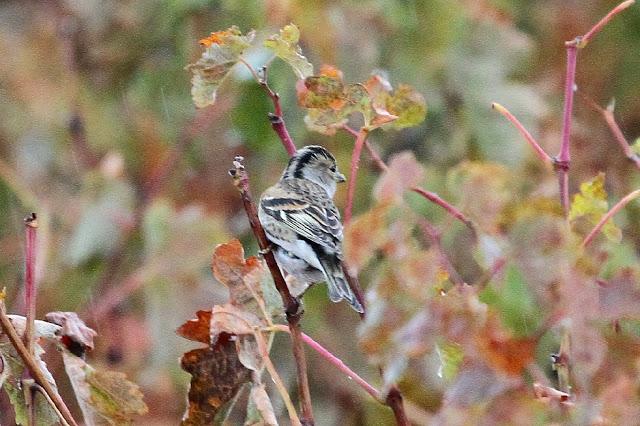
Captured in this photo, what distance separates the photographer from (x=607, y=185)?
563 centimetres

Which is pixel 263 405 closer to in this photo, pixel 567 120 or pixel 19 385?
pixel 19 385

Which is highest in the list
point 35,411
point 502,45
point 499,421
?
point 502,45

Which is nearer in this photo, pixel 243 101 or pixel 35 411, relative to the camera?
pixel 35 411

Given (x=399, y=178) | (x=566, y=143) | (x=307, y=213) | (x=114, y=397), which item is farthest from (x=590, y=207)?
(x=307, y=213)

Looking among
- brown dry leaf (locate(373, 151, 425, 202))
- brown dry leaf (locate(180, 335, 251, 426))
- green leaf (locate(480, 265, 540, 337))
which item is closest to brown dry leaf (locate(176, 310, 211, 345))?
brown dry leaf (locate(180, 335, 251, 426))

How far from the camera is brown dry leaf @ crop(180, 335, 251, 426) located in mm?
1514

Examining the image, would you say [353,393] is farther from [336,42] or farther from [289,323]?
[289,323]

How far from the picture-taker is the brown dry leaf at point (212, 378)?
151cm

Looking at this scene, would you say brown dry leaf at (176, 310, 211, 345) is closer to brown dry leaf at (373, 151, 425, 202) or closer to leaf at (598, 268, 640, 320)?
brown dry leaf at (373, 151, 425, 202)

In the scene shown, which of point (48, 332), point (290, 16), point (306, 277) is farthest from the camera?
point (290, 16)

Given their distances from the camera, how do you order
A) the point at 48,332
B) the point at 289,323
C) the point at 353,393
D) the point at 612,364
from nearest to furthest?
the point at 612,364
the point at 289,323
the point at 48,332
the point at 353,393

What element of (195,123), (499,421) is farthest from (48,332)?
(195,123)

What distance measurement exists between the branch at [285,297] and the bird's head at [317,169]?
1.16m

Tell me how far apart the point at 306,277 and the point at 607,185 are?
3492 millimetres
